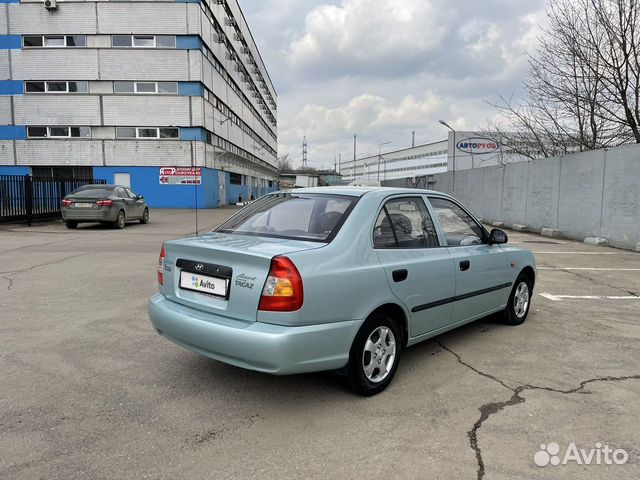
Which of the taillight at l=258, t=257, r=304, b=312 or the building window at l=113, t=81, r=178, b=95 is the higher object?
the building window at l=113, t=81, r=178, b=95

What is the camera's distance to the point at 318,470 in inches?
101

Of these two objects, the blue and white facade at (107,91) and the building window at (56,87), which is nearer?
the blue and white facade at (107,91)

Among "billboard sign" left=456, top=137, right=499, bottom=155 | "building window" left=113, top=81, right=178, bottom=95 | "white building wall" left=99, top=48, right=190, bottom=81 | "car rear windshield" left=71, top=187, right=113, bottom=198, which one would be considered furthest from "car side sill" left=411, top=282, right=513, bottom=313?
"billboard sign" left=456, top=137, right=499, bottom=155

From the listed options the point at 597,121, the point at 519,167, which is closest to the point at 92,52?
the point at 519,167

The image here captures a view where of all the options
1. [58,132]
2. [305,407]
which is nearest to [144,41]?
[58,132]

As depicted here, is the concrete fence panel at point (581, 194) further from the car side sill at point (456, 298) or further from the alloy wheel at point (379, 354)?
the alloy wheel at point (379, 354)

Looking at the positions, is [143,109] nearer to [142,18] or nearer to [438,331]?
[142,18]

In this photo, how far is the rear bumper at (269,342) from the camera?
2938mm

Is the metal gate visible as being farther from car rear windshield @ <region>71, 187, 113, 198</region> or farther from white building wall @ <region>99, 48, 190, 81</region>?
white building wall @ <region>99, 48, 190, 81</region>

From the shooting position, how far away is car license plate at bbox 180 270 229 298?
3.23m

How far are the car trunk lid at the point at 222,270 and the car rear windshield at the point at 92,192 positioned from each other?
Result: 13.6 m

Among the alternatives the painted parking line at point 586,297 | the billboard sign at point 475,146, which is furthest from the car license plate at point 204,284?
the billboard sign at point 475,146

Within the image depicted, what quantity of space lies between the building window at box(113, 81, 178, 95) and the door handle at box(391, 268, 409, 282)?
32.1 m

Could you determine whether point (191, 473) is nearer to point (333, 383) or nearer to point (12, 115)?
point (333, 383)
